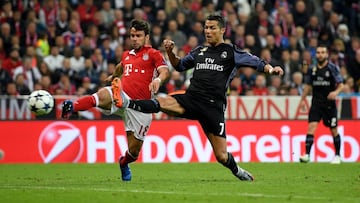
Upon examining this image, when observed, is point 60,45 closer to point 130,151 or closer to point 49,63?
point 49,63

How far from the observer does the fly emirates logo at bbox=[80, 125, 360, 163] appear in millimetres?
20406

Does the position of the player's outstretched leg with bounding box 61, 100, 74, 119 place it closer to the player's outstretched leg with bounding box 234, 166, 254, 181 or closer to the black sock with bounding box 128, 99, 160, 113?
the black sock with bounding box 128, 99, 160, 113

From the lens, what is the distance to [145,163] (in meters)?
19.8

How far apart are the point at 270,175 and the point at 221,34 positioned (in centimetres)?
307

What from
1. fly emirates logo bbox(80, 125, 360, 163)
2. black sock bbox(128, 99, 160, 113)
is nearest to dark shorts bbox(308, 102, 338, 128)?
fly emirates logo bbox(80, 125, 360, 163)

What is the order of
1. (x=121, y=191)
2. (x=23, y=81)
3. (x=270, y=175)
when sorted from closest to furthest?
1. (x=121, y=191)
2. (x=270, y=175)
3. (x=23, y=81)

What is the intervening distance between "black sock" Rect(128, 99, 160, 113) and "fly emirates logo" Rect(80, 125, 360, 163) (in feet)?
27.0

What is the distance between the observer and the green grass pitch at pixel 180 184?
1090 centimetres

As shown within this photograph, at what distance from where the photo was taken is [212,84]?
42.0 feet

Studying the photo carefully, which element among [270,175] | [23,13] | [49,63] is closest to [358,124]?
[270,175]

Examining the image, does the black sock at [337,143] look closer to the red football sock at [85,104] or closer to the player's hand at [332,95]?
the player's hand at [332,95]

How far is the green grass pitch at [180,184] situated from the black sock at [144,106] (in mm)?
1052

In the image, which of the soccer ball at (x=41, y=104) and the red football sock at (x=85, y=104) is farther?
the soccer ball at (x=41, y=104)

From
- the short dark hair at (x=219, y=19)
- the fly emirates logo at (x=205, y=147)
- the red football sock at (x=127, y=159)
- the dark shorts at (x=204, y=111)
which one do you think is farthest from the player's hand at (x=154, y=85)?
the fly emirates logo at (x=205, y=147)
